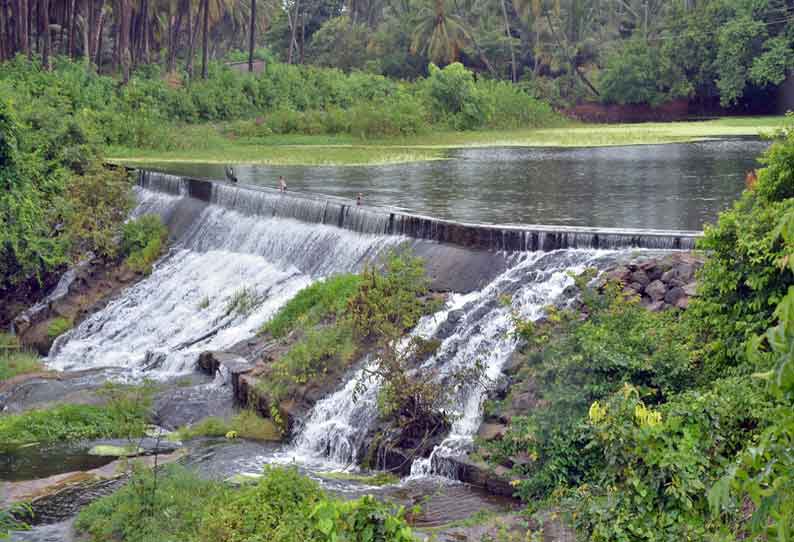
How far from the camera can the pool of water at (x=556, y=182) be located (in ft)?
61.4

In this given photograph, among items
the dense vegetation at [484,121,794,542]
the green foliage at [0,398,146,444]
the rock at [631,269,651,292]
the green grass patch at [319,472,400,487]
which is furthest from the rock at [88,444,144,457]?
the rock at [631,269,651,292]

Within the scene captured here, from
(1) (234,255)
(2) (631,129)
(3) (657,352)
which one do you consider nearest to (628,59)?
(2) (631,129)

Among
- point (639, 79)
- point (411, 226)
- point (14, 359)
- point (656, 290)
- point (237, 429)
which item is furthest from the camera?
point (639, 79)

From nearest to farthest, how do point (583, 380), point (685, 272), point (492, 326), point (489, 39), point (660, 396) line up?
point (660, 396)
point (583, 380)
point (685, 272)
point (492, 326)
point (489, 39)

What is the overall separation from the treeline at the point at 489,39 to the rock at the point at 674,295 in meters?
33.8

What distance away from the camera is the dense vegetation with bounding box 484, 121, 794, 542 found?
24.1ft

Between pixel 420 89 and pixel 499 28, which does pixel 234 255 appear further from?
pixel 499 28

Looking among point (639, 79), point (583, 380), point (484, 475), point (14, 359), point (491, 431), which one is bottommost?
point (14, 359)

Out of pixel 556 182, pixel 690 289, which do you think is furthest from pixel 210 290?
pixel 690 289

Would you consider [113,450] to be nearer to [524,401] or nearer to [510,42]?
[524,401]

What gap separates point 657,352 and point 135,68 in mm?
44543

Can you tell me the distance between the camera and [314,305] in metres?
16.1

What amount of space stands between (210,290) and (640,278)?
31.9 ft

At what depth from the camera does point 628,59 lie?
5250 cm
